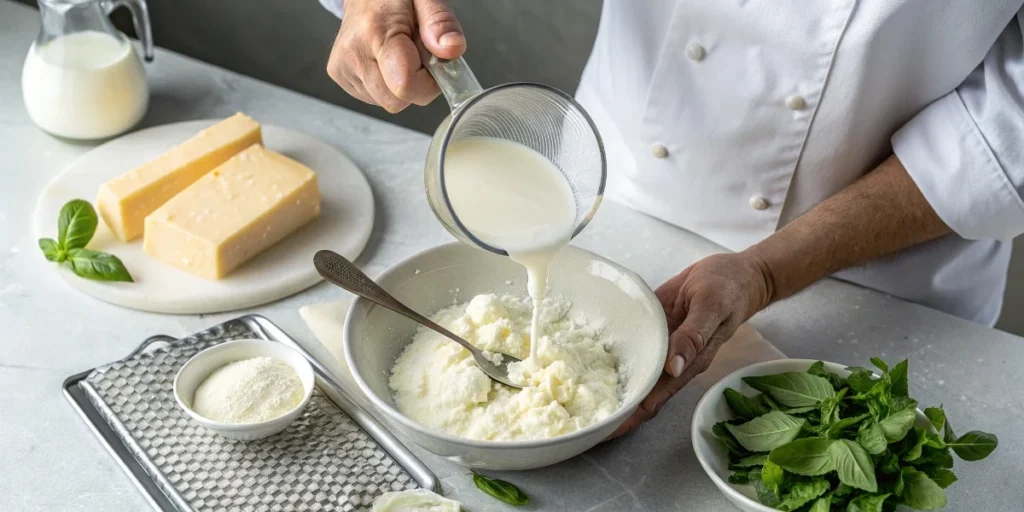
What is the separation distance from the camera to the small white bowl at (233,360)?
48.4 inches

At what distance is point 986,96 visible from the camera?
1.50 metres

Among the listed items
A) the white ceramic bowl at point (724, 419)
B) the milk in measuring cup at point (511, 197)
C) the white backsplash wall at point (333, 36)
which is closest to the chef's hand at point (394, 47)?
the milk in measuring cup at point (511, 197)

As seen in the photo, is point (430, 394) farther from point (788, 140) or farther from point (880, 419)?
point (788, 140)

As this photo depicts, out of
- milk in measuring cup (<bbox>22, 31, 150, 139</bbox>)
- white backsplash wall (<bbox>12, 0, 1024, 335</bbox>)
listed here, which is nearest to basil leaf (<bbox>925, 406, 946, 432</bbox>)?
milk in measuring cup (<bbox>22, 31, 150, 139</bbox>)

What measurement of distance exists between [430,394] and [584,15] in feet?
6.20

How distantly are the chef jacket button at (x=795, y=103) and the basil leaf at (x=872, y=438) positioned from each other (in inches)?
25.5

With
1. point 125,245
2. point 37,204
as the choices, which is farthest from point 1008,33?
point 37,204

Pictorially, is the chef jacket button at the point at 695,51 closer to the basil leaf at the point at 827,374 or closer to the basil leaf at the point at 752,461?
the basil leaf at the point at 827,374

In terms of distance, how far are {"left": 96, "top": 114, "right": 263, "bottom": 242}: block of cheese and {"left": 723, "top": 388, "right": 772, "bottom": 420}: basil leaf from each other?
1.09 m

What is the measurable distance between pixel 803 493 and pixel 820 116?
757mm

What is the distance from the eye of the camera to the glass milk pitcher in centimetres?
187

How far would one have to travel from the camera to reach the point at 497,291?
5.02 ft

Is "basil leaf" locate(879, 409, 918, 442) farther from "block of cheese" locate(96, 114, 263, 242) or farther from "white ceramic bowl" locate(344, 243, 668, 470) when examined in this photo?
"block of cheese" locate(96, 114, 263, 242)

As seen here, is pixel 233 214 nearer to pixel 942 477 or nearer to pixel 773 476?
pixel 773 476
